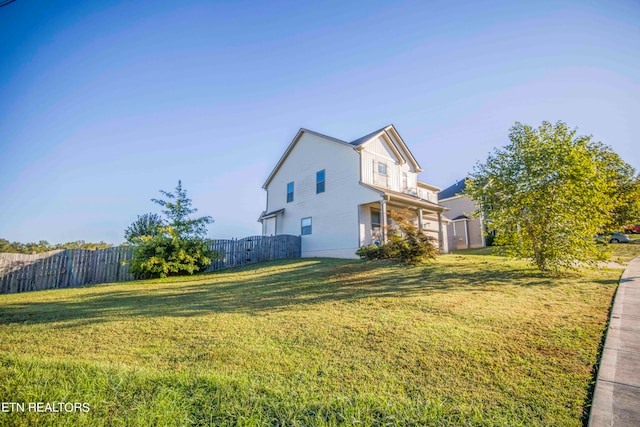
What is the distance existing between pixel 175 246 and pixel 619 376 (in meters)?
14.5

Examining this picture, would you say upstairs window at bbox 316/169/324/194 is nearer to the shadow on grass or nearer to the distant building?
the shadow on grass

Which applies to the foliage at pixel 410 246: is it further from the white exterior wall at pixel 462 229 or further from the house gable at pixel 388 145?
the white exterior wall at pixel 462 229

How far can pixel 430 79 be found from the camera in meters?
11.4

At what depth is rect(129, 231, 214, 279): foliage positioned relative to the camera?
12.8 metres

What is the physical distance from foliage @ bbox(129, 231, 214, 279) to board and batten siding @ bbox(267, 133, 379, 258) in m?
7.22

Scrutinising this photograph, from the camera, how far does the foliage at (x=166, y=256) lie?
12.8 m

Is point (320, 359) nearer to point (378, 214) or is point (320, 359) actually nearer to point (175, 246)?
point (175, 246)

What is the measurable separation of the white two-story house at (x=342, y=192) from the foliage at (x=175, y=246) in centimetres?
689

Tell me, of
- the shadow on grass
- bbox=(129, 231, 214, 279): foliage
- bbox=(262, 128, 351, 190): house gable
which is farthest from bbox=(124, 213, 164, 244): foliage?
the shadow on grass

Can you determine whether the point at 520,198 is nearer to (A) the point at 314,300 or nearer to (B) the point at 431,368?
(A) the point at 314,300

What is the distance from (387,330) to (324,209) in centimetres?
1411

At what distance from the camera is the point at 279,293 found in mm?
7277

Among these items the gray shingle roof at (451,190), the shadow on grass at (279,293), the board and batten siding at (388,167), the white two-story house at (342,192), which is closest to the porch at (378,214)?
the white two-story house at (342,192)

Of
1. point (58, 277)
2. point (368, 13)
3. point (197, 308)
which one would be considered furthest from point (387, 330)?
point (58, 277)
